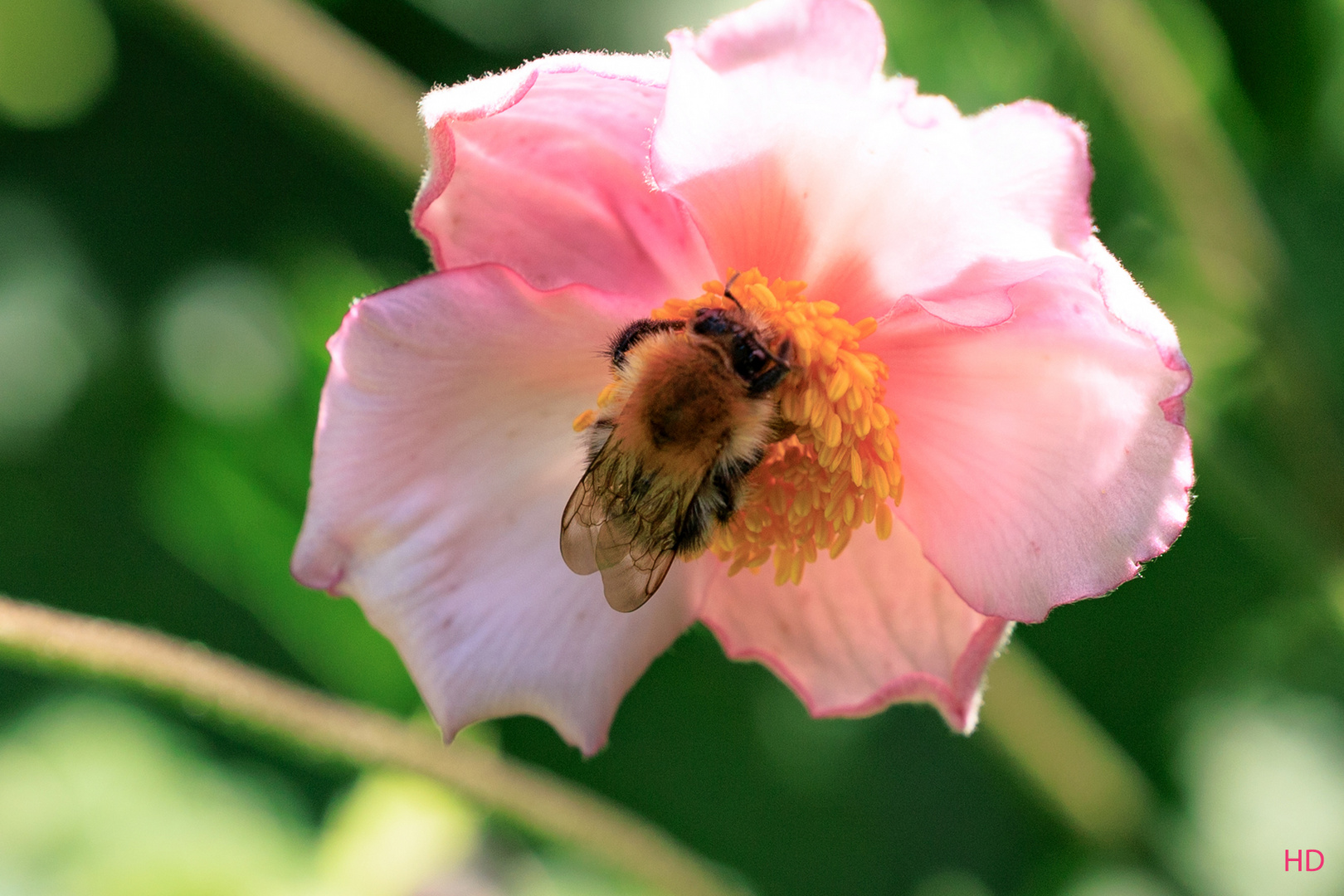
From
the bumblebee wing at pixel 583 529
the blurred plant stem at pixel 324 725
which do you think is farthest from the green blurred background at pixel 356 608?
the bumblebee wing at pixel 583 529

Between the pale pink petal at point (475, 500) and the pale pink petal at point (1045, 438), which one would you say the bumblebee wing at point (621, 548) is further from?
the pale pink petal at point (1045, 438)

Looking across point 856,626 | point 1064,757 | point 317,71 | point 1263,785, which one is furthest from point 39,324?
point 1263,785

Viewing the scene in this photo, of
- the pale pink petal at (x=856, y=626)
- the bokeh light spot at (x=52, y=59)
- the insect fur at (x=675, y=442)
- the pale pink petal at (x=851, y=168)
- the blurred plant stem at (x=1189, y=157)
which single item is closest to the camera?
the pale pink petal at (x=851, y=168)

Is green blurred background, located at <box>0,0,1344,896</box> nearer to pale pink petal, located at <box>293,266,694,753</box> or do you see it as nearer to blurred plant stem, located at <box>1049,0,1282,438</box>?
blurred plant stem, located at <box>1049,0,1282,438</box>

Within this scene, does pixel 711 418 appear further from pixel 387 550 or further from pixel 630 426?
pixel 387 550

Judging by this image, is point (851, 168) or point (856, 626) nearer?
point (851, 168)

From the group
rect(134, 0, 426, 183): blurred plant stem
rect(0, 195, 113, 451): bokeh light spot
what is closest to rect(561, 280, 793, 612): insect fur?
rect(134, 0, 426, 183): blurred plant stem

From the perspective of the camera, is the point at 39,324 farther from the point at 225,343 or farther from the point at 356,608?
the point at 356,608

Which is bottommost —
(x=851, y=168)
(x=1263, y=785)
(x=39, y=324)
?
(x=1263, y=785)
